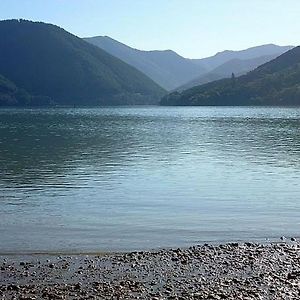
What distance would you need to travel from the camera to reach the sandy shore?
51.8ft

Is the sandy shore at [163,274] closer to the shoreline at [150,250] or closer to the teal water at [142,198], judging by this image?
the shoreline at [150,250]

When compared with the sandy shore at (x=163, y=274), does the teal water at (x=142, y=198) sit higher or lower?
lower

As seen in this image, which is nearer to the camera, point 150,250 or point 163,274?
point 163,274

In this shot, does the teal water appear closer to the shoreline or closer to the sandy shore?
the shoreline

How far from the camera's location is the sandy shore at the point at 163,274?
1579 cm

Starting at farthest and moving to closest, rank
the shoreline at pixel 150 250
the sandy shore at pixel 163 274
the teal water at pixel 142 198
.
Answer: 1. the teal water at pixel 142 198
2. the shoreline at pixel 150 250
3. the sandy shore at pixel 163 274

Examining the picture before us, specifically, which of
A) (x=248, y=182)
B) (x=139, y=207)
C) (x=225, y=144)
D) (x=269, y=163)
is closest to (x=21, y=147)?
(x=225, y=144)

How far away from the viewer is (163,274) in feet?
58.7

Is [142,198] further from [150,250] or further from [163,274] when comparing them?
[163,274]

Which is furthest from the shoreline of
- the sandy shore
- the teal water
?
the sandy shore

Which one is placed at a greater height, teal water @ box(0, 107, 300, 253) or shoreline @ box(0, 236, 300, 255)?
shoreline @ box(0, 236, 300, 255)

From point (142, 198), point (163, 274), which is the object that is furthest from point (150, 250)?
point (142, 198)

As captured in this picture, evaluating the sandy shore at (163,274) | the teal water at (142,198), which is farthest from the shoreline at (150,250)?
the sandy shore at (163,274)

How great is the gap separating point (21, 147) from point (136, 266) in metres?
59.4
